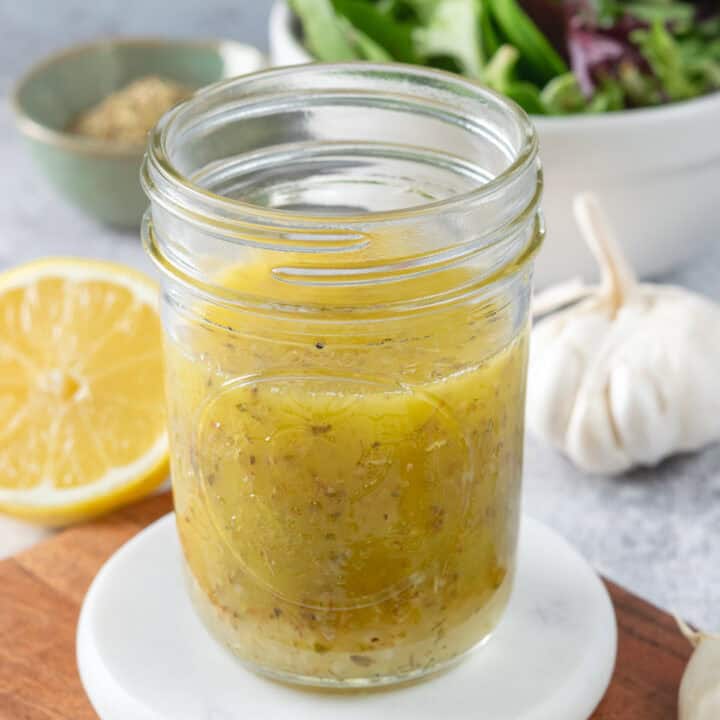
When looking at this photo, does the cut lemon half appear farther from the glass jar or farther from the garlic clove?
the garlic clove

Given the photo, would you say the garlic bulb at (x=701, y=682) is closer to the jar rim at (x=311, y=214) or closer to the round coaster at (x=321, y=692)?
the round coaster at (x=321, y=692)

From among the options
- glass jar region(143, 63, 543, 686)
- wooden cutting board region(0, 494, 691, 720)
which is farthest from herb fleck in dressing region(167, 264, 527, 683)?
wooden cutting board region(0, 494, 691, 720)

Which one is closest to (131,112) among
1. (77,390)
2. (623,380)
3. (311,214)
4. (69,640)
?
(77,390)

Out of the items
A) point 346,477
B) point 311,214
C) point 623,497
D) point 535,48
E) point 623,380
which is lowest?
point 623,497

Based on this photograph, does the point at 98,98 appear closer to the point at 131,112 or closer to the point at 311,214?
the point at 131,112

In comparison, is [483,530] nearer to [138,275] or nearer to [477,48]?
[138,275]

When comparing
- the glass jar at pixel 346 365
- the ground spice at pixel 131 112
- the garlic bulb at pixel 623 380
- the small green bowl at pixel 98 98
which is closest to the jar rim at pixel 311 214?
the glass jar at pixel 346 365

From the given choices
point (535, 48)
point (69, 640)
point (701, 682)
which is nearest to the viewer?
point (701, 682)

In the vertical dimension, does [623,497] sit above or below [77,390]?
below

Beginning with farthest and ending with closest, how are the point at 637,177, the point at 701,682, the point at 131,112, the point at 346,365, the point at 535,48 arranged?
the point at 131,112
the point at 535,48
the point at 637,177
the point at 701,682
the point at 346,365
